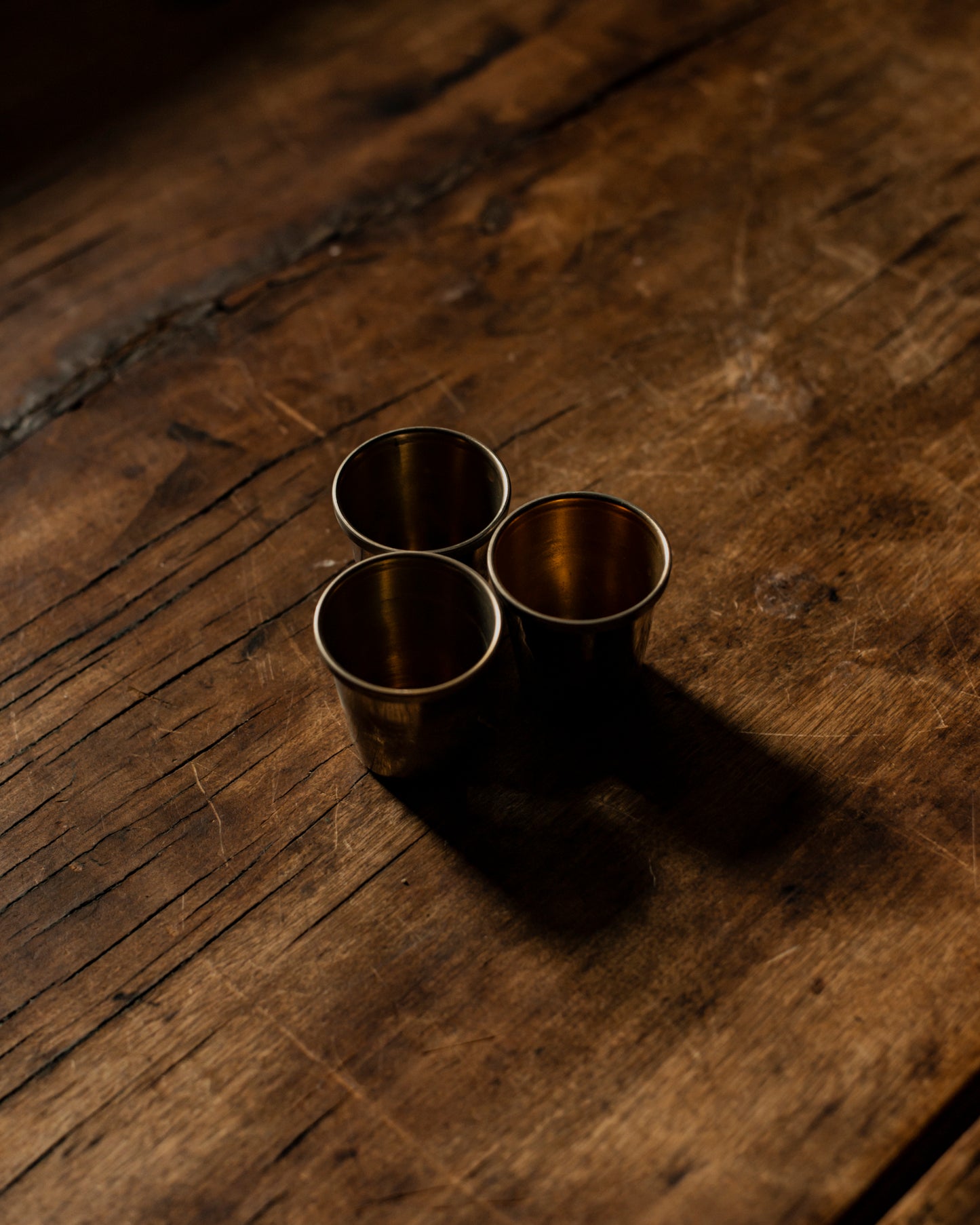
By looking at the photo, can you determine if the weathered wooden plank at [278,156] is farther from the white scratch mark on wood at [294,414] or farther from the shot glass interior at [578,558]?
the shot glass interior at [578,558]

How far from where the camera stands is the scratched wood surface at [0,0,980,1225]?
61cm

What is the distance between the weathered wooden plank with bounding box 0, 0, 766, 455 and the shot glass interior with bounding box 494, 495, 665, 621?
1.64 feet

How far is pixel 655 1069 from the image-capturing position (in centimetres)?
62

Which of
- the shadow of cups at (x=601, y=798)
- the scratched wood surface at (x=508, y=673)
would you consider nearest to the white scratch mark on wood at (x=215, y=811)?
the scratched wood surface at (x=508, y=673)

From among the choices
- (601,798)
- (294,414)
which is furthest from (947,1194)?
(294,414)

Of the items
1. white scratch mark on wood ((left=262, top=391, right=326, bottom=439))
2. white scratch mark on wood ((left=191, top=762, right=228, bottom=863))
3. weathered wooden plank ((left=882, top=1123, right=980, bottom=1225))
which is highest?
white scratch mark on wood ((left=262, top=391, right=326, bottom=439))

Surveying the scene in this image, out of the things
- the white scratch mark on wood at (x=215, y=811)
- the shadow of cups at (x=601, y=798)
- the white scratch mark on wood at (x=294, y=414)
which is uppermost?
the white scratch mark on wood at (x=294, y=414)

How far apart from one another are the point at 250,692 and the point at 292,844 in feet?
0.43

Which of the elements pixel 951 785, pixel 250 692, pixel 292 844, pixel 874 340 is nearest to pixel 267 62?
pixel 874 340

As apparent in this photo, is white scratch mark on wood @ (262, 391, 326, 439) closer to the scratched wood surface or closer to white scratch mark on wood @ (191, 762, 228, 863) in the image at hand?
the scratched wood surface

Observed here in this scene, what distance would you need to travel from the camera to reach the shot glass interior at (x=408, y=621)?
2.33 feet

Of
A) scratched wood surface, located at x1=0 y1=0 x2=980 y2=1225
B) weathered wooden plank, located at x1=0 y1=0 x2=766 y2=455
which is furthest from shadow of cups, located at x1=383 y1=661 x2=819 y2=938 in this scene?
weathered wooden plank, located at x1=0 y1=0 x2=766 y2=455

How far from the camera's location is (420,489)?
0.84m

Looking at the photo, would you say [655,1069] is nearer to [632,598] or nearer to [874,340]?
[632,598]
